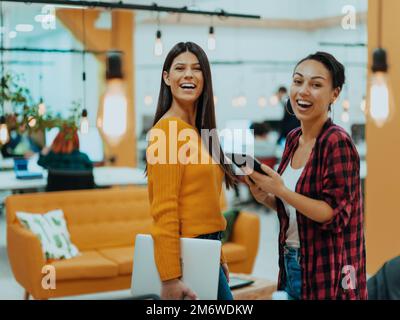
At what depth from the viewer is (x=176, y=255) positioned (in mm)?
1865

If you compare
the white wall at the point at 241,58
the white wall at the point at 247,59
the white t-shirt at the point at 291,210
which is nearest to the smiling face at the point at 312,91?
the white t-shirt at the point at 291,210

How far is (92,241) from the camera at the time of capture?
176 inches

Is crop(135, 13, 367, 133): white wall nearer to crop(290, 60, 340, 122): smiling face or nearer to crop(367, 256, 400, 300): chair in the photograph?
crop(367, 256, 400, 300): chair

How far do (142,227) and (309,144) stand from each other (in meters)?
2.96

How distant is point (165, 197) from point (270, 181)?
30cm

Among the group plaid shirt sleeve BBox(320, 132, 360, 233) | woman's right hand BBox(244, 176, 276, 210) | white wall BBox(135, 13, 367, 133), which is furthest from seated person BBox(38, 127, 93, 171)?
white wall BBox(135, 13, 367, 133)

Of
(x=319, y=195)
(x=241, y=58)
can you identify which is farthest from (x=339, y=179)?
(x=241, y=58)

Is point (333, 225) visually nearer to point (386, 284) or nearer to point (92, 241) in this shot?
point (386, 284)

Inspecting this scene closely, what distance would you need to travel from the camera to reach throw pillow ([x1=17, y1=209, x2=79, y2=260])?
4.17m

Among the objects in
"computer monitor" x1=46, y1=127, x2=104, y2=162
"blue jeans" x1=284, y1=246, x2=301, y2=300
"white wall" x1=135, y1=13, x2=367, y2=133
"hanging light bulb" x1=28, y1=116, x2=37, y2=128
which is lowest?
"blue jeans" x1=284, y1=246, x2=301, y2=300

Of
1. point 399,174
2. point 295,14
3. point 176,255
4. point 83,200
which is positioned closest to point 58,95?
point 295,14

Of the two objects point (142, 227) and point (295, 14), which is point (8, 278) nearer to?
point (142, 227)

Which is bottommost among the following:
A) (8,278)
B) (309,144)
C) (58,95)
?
(8,278)
